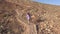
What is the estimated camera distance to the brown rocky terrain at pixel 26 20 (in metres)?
3.49

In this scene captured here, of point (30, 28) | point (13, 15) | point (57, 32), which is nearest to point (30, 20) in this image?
point (30, 28)

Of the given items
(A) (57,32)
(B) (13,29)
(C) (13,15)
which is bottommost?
(A) (57,32)

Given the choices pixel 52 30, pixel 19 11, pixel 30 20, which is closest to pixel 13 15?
pixel 19 11

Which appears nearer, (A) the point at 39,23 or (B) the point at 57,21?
(A) the point at 39,23

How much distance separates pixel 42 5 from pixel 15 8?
1.11 m

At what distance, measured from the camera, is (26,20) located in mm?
3721

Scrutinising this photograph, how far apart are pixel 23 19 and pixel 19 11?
21 cm

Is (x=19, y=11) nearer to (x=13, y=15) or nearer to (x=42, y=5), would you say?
(x=13, y=15)

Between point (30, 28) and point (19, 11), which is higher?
point (19, 11)

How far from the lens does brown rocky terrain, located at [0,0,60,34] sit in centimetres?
349

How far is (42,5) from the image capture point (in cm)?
466

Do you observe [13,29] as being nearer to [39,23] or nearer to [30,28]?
[30,28]

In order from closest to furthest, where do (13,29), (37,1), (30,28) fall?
(13,29) < (30,28) < (37,1)

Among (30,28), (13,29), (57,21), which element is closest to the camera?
(13,29)
